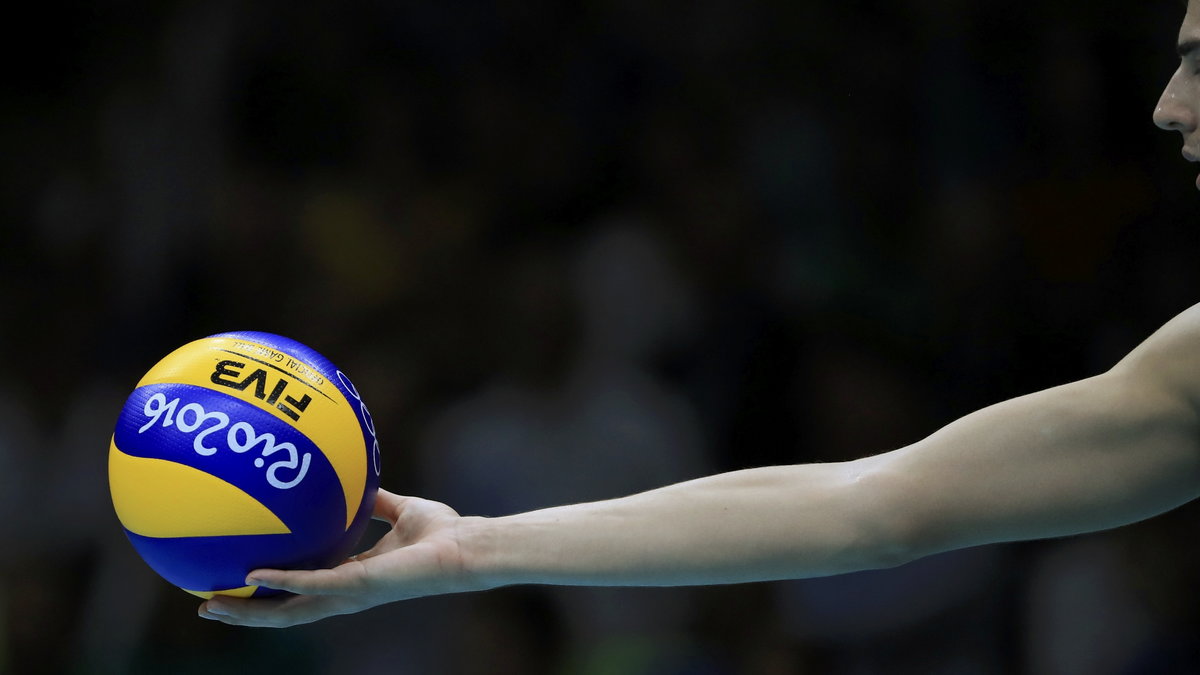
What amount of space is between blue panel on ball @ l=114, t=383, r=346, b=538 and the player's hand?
12cm

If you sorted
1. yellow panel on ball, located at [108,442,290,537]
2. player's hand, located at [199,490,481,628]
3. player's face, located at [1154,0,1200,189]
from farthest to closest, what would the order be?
yellow panel on ball, located at [108,442,290,537] → player's hand, located at [199,490,481,628] → player's face, located at [1154,0,1200,189]

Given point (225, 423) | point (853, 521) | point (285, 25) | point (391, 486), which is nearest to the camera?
point (853, 521)

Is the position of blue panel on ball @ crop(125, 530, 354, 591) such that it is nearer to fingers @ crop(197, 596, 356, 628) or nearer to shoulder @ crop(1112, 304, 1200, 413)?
fingers @ crop(197, 596, 356, 628)

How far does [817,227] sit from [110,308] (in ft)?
8.83

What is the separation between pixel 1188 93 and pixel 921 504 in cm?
72

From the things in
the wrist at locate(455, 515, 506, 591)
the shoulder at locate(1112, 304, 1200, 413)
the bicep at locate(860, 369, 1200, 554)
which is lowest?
the wrist at locate(455, 515, 506, 591)

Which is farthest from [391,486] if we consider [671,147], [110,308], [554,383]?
[671,147]

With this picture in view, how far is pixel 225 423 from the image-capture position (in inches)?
83.8

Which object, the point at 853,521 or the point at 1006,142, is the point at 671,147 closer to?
the point at 1006,142

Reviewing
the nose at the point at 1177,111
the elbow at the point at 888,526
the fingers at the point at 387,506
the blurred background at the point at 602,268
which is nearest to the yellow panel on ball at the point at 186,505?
the fingers at the point at 387,506

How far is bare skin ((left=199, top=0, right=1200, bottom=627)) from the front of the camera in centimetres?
178

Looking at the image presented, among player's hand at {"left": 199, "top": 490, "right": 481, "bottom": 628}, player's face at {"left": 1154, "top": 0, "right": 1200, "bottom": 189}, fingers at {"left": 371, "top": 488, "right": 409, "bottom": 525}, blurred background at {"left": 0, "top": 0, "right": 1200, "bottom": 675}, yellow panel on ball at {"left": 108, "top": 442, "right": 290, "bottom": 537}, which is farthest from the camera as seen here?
blurred background at {"left": 0, "top": 0, "right": 1200, "bottom": 675}

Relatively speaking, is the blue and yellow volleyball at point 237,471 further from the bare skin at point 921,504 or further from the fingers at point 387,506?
the bare skin at point 921,504

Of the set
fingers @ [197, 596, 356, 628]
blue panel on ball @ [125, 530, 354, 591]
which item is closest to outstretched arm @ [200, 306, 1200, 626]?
fingers @ [197, 596, 356, 628]
